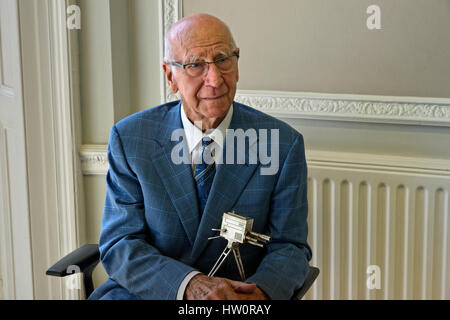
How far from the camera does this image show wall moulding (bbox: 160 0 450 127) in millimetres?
2250

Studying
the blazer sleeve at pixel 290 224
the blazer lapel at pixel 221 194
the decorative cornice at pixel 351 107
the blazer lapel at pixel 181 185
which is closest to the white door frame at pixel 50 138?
the decorative cornice at pixel 351 107

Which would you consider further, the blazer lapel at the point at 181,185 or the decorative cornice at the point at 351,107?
the decorative cornice at the point at 351,107

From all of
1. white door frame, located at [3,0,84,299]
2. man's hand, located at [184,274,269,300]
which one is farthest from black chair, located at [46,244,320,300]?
white door frame, located at [3,0,84,299]

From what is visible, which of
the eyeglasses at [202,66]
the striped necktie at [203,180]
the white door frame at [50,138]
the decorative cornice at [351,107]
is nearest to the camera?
the eyeglasses at [202,66]

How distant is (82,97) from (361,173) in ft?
3.91

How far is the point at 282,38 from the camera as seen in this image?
242cm

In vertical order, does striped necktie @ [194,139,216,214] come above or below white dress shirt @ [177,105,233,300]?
below

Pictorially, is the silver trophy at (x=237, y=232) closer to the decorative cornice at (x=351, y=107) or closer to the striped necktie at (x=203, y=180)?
the striped necktie at (x=203, y=180)

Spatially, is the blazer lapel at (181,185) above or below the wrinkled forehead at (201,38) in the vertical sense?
below

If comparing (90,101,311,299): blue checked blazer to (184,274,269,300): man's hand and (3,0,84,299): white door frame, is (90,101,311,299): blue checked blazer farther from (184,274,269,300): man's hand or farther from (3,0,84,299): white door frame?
(3,0,84,299): white door frame

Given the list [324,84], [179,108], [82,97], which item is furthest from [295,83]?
[82,97]

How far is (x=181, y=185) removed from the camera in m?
1.78

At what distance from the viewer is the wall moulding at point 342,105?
2250 mm
